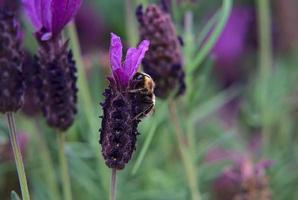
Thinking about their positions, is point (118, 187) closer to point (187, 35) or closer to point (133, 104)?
point (187, 35)

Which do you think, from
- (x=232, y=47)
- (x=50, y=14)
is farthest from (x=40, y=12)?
(x=232, y=47)

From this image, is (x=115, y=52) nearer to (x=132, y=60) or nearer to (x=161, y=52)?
(x=132, y=60)

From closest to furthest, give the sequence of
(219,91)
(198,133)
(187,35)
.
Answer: (187,35) < (198,133) < (219,91)

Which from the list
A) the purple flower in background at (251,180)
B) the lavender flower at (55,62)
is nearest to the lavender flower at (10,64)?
the lavender flower at (55,62)

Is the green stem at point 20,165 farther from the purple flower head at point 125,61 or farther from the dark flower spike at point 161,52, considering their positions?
the dark flower spike at point 161,52

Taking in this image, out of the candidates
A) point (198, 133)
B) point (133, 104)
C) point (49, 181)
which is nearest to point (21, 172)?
point (133, 104)

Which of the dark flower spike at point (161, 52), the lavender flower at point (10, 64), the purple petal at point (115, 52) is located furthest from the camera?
the dark flower spike at point (161, 52)
